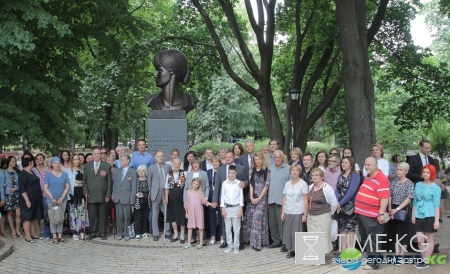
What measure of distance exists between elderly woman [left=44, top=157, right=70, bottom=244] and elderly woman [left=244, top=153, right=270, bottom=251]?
3.60 m

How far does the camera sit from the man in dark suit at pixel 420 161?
7687 mm

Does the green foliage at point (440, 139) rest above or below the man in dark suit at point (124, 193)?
above

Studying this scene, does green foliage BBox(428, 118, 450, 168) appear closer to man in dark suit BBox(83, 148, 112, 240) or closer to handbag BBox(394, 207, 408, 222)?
handbag BBox(394, 207, 408, 222)

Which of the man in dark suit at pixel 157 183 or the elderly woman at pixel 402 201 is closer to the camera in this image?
the elderly woman at pixel 402 201

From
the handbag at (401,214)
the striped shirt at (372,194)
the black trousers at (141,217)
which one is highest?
the striped shirt at (372,194)

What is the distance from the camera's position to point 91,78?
17.3 meters

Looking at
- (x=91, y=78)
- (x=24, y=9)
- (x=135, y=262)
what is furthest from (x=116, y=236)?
(x=91, y=78)

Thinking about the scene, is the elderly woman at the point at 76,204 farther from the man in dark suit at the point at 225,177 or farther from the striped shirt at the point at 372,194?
the striped shirt at the point at 372,194

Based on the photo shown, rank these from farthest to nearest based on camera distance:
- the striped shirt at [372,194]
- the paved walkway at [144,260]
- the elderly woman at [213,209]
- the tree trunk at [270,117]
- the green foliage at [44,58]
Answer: the tree trunk at [270,117]
the green foliage at [44,58]
the elderly woman at [213,209]
the paved walkway at [144,260]
the striped shirt at [372,194]

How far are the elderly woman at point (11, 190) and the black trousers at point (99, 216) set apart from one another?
5.00 feet

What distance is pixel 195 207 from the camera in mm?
7973

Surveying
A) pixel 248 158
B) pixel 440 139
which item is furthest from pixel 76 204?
pixel 440 139

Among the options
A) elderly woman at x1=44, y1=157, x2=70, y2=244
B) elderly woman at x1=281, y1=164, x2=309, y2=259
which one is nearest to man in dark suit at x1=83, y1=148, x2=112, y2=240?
elderly woman at x1=44, y1=157, x2=70, y2=244

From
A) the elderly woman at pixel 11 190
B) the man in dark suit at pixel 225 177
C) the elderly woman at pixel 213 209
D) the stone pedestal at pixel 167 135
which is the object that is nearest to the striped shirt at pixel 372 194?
the man in dark suit at pixel 225 177
